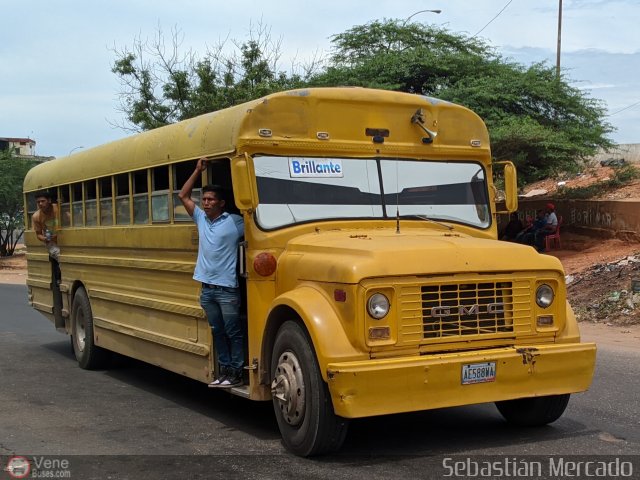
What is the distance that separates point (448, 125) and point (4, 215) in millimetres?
36121

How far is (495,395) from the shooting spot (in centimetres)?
563

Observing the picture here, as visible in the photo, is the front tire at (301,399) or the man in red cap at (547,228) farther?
the man in red cap at (547,228)

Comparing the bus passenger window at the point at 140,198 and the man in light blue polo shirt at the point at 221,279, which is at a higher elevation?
the bus passenger window at the point at 140,198

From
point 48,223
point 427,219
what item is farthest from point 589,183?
point 427,219

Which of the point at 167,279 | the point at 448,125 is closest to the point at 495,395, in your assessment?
the point at 448,125

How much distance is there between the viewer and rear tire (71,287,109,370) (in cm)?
973

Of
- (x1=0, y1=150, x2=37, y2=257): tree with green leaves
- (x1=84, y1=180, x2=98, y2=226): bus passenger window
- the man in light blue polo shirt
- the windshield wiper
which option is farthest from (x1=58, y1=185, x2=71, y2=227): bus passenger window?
(x1=0, y1=150, x2=37, y2=257): tree with green leaves

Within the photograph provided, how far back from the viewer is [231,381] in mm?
6539

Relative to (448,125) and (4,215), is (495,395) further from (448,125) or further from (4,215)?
(4,215)

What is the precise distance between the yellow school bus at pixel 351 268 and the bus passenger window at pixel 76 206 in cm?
145

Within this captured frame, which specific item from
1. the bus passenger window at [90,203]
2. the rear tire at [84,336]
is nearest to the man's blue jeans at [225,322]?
the bus passenger window at [90,203]

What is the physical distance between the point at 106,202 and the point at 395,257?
4545 millimetres

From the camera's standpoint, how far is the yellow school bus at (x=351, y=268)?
17.9 ft

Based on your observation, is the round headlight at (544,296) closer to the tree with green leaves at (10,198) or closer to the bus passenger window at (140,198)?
the bus passenger window at (140,198)
